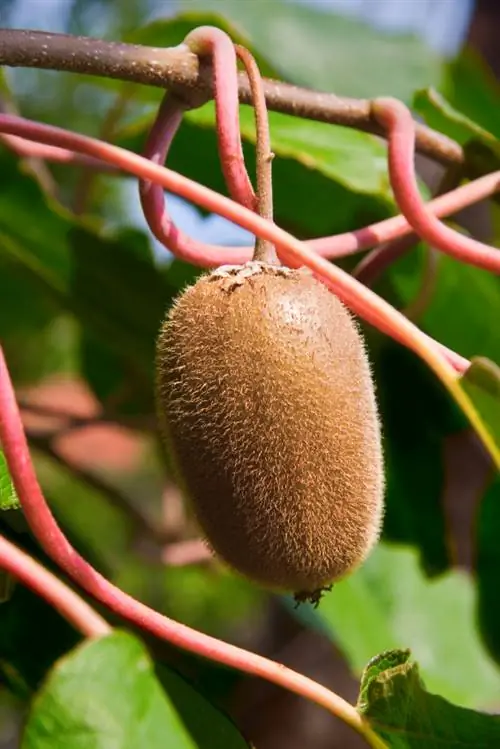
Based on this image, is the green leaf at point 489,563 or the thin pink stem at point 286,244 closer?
the thin pink stem at point 286,244

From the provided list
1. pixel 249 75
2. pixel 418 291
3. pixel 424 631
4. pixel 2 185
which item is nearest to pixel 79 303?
pixel 2 185

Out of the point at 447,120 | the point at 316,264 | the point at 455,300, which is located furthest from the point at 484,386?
the point at 455,300

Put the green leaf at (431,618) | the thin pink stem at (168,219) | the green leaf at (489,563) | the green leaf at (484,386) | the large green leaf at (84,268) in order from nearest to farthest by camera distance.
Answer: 1. the green leaf at (484,386)
2. the thin pink stem at (168,219)
3. the large green leaf at (84,268)
4. the green leaf at (489,563)
5. the green leaf at (431,618)

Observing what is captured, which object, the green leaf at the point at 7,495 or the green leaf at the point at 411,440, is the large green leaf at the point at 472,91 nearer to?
the green leaf at the point at 411,440

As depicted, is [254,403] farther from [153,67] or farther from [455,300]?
[455,300]

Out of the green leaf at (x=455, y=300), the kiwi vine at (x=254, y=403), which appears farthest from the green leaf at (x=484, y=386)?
the green leaf at (x=455, y=300)

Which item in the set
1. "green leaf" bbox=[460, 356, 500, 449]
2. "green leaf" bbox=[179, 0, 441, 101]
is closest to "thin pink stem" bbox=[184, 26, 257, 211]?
"green leaf" bbox=[460, 356, 500, 449]
